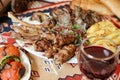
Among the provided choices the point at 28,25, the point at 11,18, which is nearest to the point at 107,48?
the point at 28,25

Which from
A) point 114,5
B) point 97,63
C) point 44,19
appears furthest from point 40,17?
point 97,63

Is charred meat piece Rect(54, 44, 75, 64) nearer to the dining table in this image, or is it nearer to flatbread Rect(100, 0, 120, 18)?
the dining table

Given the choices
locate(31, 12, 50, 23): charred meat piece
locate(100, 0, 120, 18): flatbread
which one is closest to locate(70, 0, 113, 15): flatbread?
locate(100, 0, 120, 18): flatbread

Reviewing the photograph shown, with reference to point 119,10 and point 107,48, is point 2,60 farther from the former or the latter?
point 119,10

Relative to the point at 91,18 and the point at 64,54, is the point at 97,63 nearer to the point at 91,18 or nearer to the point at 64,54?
Result: the point at 64,54

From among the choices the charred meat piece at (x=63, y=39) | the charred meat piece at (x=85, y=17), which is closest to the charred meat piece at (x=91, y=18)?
the charred meat piece at (x=85, y=17)

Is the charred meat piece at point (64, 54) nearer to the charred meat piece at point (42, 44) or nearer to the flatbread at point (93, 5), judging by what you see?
the charred meat piece at point (42, 44)
